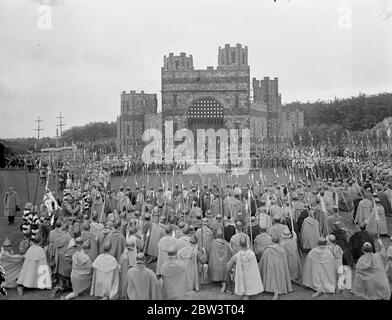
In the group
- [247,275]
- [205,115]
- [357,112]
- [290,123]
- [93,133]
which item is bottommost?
[247,275]

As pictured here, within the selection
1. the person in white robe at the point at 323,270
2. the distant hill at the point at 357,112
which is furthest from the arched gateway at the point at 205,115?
the person in white robe at the point at 323,270

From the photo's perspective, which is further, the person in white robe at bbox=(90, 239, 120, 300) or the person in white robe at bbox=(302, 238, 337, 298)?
the person in white robe at bbox=(302, 238, 337, 298)

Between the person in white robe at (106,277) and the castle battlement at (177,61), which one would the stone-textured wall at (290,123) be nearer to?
the castle battlement at (177,61)

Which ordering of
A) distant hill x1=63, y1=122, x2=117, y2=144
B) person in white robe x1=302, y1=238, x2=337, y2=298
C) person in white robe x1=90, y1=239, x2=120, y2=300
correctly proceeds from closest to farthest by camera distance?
person in white robe x1=90, y1=239, x2=120, y2=300 < person in white robe x1=302, y1=238, x2=337, y2=298 < distant hill x1=63, y1=122, x2=117, y2=144

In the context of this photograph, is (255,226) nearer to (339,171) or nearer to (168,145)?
(339,171)

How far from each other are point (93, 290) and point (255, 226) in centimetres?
448

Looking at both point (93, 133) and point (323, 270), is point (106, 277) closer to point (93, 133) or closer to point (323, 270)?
point (323, 270)

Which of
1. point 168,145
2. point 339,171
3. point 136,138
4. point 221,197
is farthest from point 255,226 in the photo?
→ point 136,138

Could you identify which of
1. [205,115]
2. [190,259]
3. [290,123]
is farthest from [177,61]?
[190,259]

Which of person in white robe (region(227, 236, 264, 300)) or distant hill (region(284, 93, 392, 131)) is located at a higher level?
distant hill (region(284, 93, 392, 131))

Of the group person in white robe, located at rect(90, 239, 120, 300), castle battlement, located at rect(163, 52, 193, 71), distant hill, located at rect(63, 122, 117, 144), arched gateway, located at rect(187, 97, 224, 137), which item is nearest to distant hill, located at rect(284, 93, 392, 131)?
arched gateway, located at rect(187, 97, 224, 137)

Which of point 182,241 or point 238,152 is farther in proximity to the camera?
point 238,152

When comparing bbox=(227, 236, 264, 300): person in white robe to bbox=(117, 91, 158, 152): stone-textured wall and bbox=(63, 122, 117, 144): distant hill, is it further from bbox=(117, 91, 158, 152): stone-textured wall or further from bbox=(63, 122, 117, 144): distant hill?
bbox=(63, 122, 117, 144): distant hill
